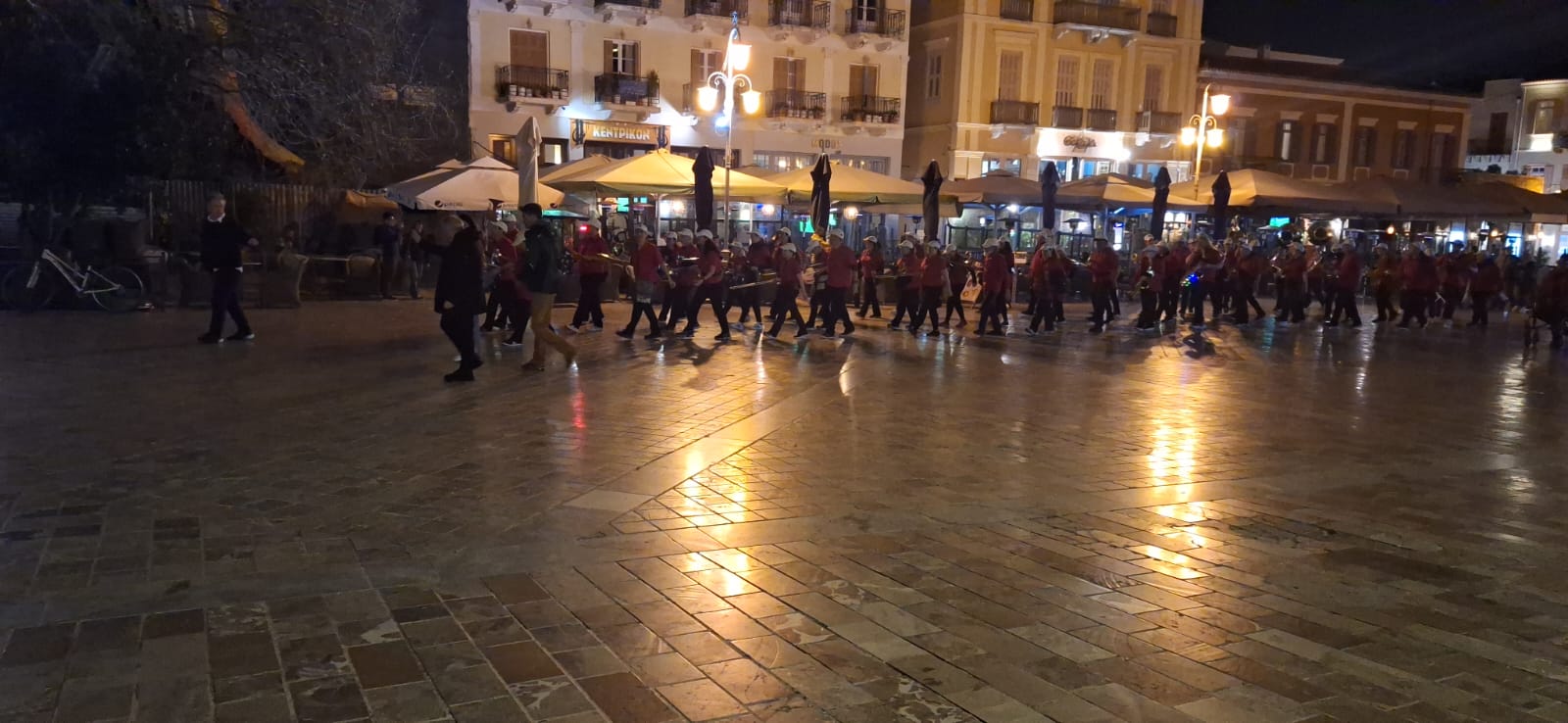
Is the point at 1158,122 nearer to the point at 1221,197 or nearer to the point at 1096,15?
the point at 1096,15

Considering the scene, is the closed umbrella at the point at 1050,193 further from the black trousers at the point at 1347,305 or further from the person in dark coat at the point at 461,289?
the person in dark coat at the point at 461,289

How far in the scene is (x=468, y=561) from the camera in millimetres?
4922

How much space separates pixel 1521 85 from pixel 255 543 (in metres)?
56.2

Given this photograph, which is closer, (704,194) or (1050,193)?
(704,194)

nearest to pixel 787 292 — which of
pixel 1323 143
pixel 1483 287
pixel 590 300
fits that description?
pixel 590 300

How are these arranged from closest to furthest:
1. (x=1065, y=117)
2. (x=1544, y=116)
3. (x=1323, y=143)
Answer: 1. (x=1065, y=117)
2. (x=1323, y=143)
3. (x=1544, y=116)

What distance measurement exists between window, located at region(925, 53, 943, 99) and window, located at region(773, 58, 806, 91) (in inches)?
195

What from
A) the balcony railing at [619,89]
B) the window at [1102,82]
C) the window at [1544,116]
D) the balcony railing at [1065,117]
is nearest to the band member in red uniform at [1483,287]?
the balcony railing at [1065,117]

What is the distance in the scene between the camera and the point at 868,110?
3462cm

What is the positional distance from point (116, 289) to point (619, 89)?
60.2ft

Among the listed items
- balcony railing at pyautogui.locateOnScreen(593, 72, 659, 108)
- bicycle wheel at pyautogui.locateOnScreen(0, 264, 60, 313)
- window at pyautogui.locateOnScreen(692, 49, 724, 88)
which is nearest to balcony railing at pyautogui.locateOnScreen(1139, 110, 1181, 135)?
window at pyautogui.locateOnScreen(692, 49, 724, 88)

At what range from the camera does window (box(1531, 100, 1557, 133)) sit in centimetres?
4731

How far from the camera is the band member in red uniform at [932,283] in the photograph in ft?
52.6

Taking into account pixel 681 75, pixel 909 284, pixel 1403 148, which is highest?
pixel 681 75
